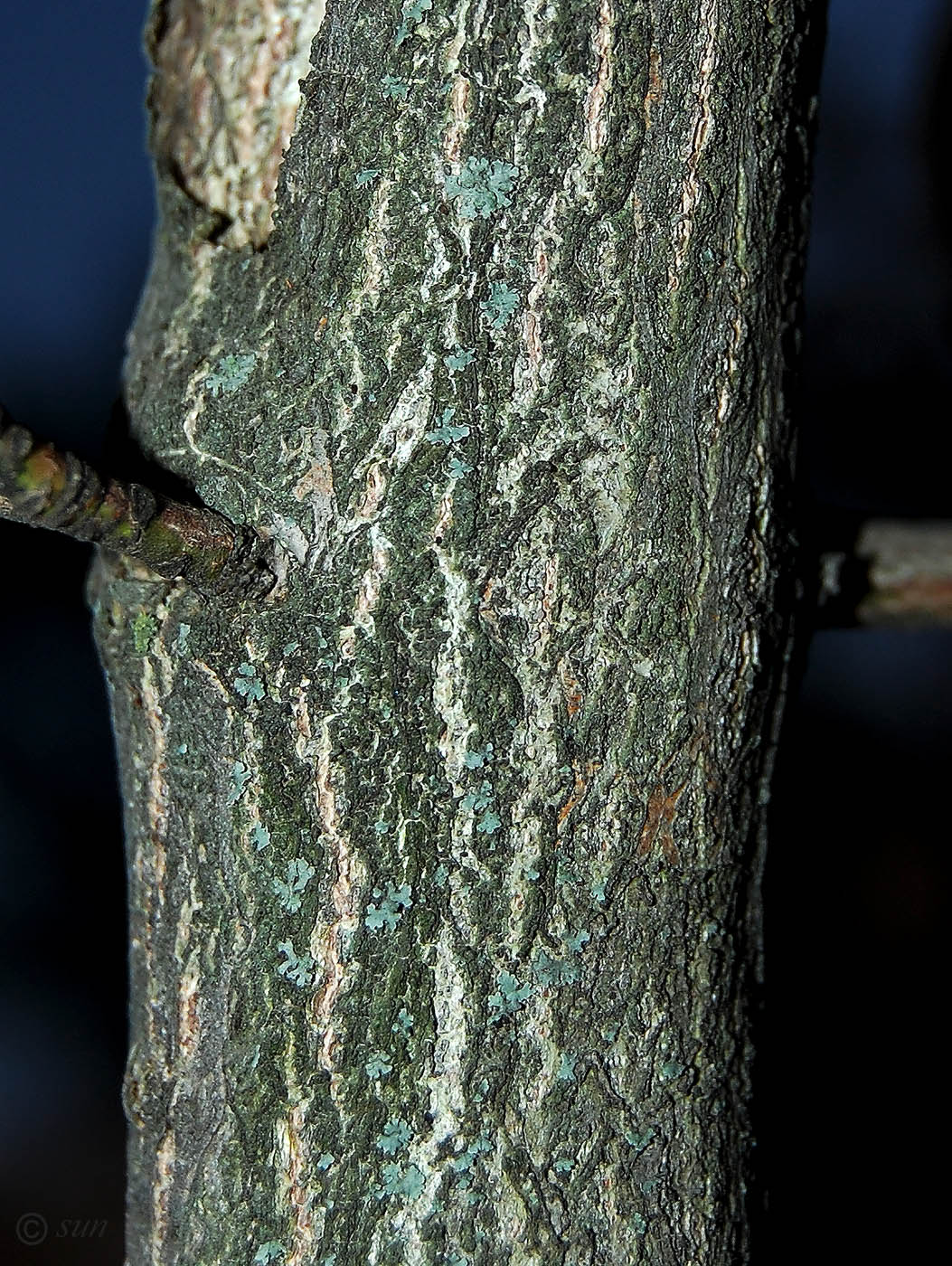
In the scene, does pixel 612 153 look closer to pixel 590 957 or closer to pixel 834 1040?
pixel 590 957

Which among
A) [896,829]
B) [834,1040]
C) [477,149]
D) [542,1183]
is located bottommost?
[834,1040]

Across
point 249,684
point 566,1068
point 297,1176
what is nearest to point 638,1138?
point 566,1068

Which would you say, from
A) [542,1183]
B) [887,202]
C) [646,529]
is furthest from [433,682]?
[887,202]

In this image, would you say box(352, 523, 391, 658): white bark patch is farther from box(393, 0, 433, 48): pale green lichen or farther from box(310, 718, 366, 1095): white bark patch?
box(393, 0, 433, 48): pale green lichen

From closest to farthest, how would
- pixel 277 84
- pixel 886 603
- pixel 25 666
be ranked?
pixel 277 84
pixel 886 603
pixel 25 666

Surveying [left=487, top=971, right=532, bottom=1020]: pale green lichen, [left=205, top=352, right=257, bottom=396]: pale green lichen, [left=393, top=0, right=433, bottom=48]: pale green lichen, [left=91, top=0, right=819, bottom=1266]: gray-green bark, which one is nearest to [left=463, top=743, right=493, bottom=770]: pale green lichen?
[left=91, top=0, right=819, bottom=1266]: gray-green bark

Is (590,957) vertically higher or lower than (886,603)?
lower

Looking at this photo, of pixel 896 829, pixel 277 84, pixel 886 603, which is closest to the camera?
pixel 277 84
